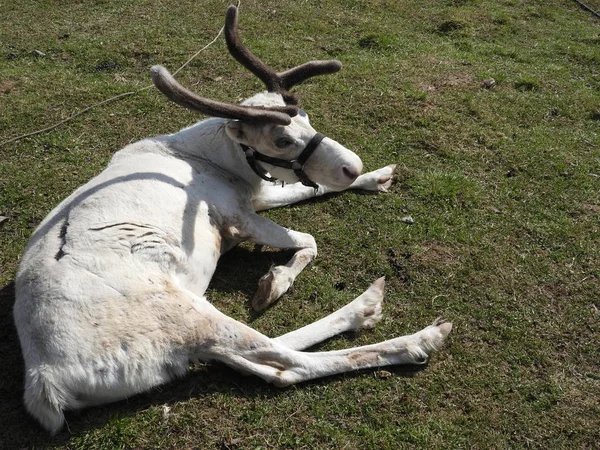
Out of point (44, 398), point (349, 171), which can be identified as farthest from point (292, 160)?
point (44, 398)

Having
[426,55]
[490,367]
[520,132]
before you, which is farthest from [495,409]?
[426,55]

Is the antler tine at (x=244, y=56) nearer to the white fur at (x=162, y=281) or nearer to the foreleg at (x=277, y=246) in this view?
the white fur at (x=162, y=281)

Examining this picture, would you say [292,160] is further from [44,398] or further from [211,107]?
[44,398]

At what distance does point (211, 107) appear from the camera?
4.41m

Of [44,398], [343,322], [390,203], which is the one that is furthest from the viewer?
[390,203]

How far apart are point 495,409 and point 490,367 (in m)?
0.38

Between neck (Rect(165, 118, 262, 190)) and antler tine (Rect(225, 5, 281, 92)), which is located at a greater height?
antler tine (Rect(225, 5, 281, 92))

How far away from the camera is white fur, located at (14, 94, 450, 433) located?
3.44m

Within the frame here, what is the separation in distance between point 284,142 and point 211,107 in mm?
668

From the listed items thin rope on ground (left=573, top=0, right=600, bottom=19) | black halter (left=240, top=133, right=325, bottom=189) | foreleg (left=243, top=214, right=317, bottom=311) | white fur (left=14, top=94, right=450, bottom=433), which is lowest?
foreleg (left=243, top=214, right=317, bottom=311)

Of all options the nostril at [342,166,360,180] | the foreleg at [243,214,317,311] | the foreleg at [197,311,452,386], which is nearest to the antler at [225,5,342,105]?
the nostril at [342,166,360,180]

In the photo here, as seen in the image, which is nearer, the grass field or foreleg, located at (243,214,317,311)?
the grass field

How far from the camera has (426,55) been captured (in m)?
9.02

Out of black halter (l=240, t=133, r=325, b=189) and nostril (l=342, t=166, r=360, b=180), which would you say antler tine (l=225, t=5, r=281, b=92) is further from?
nostril (l=342, t=166, r=360, b=180)
